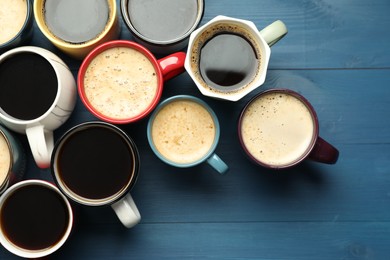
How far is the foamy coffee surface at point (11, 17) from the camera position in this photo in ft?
3.16

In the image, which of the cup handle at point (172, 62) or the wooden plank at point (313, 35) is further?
the wooden plank at point (313, 35)

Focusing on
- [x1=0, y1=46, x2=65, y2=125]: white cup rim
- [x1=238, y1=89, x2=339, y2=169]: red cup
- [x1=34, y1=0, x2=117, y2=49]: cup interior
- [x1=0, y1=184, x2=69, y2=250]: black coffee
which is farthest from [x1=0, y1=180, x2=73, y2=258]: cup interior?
[x1=238, y1=89, x2=339, y2=169]: red cup

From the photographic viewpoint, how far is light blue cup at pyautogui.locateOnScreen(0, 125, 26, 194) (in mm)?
925

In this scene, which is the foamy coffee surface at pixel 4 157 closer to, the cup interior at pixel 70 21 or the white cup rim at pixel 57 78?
the white cup rim at pixel 57 78

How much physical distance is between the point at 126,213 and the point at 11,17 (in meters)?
0.43

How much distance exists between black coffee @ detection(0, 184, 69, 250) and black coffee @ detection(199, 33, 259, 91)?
376 millimetres

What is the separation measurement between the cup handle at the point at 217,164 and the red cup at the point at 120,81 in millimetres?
153

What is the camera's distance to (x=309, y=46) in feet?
3.38

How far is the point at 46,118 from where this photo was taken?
90 centimetres

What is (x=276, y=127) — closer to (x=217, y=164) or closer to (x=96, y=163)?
(x=217, y=164)

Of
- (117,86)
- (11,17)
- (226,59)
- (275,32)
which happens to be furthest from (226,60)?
(11,17)

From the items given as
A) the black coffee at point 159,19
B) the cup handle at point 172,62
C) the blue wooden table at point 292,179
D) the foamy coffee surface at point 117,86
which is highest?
the black coffee at point 159,19

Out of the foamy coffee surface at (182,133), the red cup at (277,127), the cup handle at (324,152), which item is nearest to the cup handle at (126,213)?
the foamy coffee surface at (182,133)

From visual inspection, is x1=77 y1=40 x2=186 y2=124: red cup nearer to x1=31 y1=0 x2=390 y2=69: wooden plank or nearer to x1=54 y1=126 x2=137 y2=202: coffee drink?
x1=54 y1=126 x2=137 y2=202: coffee drink
